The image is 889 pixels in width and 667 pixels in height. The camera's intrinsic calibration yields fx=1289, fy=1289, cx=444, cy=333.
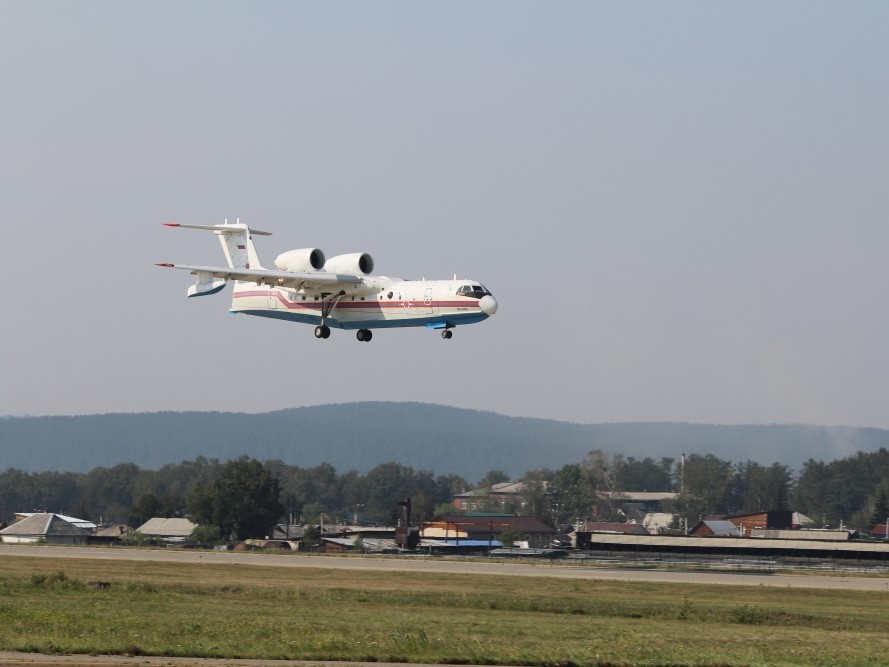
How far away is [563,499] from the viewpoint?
531 feet

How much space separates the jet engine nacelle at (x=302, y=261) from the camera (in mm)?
55938

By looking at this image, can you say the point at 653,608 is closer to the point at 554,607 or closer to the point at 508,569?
the point at 554,607

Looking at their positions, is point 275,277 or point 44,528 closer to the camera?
Answer: point 275,277

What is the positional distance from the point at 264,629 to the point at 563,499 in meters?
134

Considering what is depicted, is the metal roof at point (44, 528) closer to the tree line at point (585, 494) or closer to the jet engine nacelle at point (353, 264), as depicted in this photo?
the tree line at point (585, 494)

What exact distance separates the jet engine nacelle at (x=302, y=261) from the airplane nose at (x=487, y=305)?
9.71 meters

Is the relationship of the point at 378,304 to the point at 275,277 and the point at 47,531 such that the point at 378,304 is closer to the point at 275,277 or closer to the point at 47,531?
the point at 275,277

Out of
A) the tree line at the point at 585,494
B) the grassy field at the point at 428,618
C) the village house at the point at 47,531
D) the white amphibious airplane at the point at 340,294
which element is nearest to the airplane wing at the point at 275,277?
the white amphibious airplane at the point at 340,294

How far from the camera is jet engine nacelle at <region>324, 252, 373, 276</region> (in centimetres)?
5453

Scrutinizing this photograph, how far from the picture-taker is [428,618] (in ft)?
115

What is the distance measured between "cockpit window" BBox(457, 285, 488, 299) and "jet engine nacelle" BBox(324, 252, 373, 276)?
617 cm

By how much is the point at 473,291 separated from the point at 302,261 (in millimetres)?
9778

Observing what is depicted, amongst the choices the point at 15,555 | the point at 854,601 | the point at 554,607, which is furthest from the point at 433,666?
the point at 15,555

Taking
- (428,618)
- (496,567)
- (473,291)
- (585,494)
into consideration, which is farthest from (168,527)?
(428,618)
